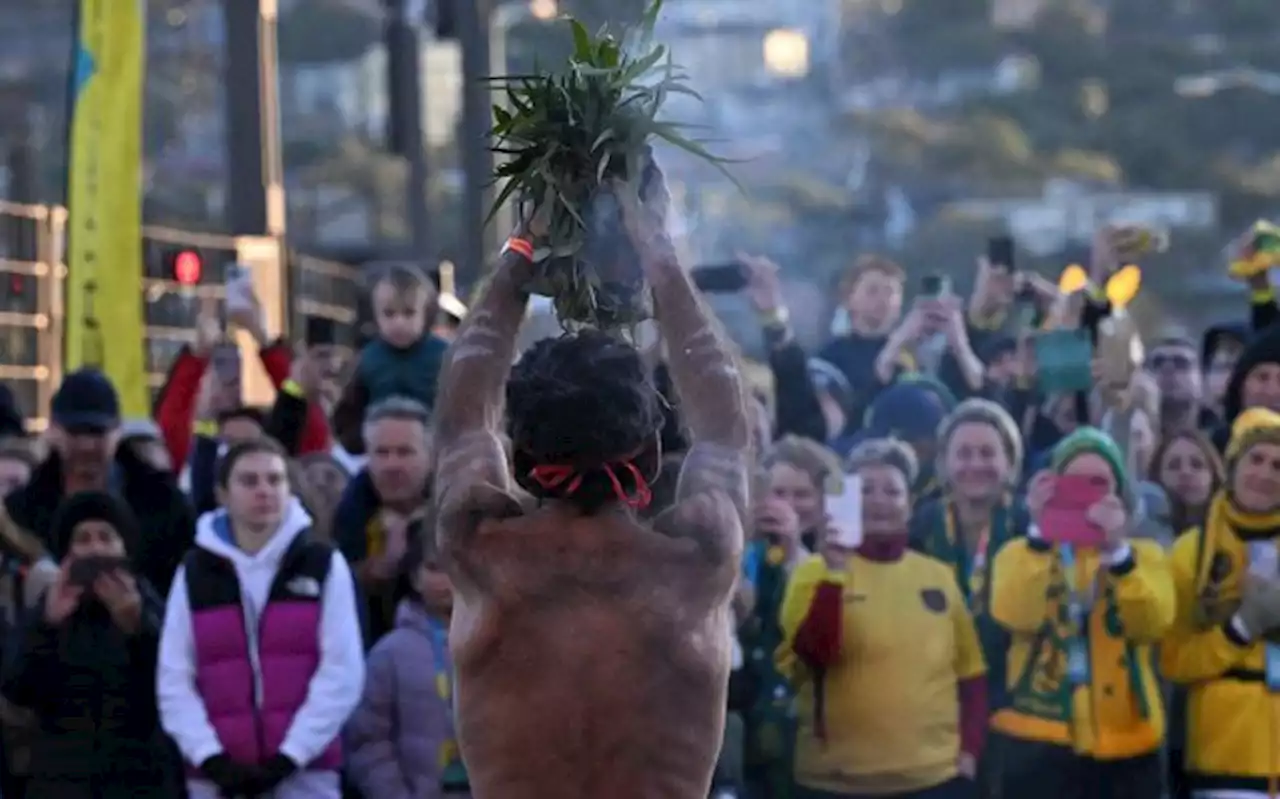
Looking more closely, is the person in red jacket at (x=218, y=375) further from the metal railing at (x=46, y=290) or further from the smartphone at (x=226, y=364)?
the metal railing at (x=46, y=290)

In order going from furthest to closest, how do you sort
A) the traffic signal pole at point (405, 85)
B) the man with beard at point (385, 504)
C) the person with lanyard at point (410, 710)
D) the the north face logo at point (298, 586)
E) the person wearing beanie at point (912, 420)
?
the traffic signal pole at point (405, 85)
the person wearing beanie at point (912, 420)
the man with beard at point (385, 504)
the person with lanyard at point (410, 710)
the the north face logo at point (298, 586)

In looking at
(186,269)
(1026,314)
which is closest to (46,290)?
(186,269)

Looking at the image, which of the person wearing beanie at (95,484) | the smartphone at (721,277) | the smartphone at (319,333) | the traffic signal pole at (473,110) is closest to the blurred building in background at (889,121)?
the traffic signal pole at (473,110)

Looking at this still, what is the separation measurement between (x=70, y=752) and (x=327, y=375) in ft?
10.2

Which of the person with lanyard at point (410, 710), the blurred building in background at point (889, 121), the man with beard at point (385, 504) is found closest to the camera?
the person with lanyard at point (410, 710)

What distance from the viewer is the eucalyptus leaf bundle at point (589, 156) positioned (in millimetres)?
5309

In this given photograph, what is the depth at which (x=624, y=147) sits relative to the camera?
5.33 metres

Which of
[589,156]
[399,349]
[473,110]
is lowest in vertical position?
[399,349]

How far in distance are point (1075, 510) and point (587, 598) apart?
402 centimetres

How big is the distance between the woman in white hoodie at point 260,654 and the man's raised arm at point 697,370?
3.28 m

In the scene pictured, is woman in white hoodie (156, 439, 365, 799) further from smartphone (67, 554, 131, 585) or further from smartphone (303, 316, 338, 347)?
smartphone (303, 316, 338, 347)

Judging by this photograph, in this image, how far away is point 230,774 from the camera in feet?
26.9

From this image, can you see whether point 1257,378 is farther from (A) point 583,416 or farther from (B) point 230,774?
(A) point 583,416

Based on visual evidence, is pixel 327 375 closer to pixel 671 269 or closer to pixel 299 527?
pixel 299 527
